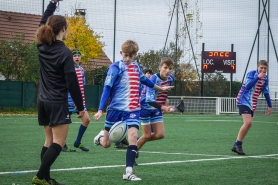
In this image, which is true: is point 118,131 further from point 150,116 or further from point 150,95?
point 150,116

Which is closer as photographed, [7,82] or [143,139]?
[143,139]

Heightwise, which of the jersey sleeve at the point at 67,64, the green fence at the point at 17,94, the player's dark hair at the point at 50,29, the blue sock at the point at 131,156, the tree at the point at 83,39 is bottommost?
the green fence at the point at 17,94

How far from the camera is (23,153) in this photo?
10500 mm

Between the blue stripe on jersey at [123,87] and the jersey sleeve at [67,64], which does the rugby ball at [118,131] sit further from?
the jersey sleeve at [67,64]

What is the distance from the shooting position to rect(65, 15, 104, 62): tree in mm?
33938

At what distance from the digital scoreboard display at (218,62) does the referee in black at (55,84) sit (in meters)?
27.5

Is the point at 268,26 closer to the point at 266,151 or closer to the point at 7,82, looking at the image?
the point at 7,82

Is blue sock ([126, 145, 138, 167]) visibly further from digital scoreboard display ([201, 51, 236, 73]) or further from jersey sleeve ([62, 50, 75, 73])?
digital scoreboard display ([201, 51, 236, 73])

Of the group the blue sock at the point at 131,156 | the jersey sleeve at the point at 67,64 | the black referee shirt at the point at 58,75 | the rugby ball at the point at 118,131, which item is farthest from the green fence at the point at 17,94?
the jersey sleeve at the point at 67,64

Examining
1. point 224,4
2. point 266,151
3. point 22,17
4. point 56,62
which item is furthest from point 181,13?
point 56,62

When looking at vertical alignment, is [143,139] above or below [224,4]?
below

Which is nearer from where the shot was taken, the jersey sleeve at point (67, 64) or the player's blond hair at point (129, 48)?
the jersey sleeve at point (67, 64)

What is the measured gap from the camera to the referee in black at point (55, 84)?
6238mm

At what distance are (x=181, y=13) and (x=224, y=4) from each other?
105 inches
